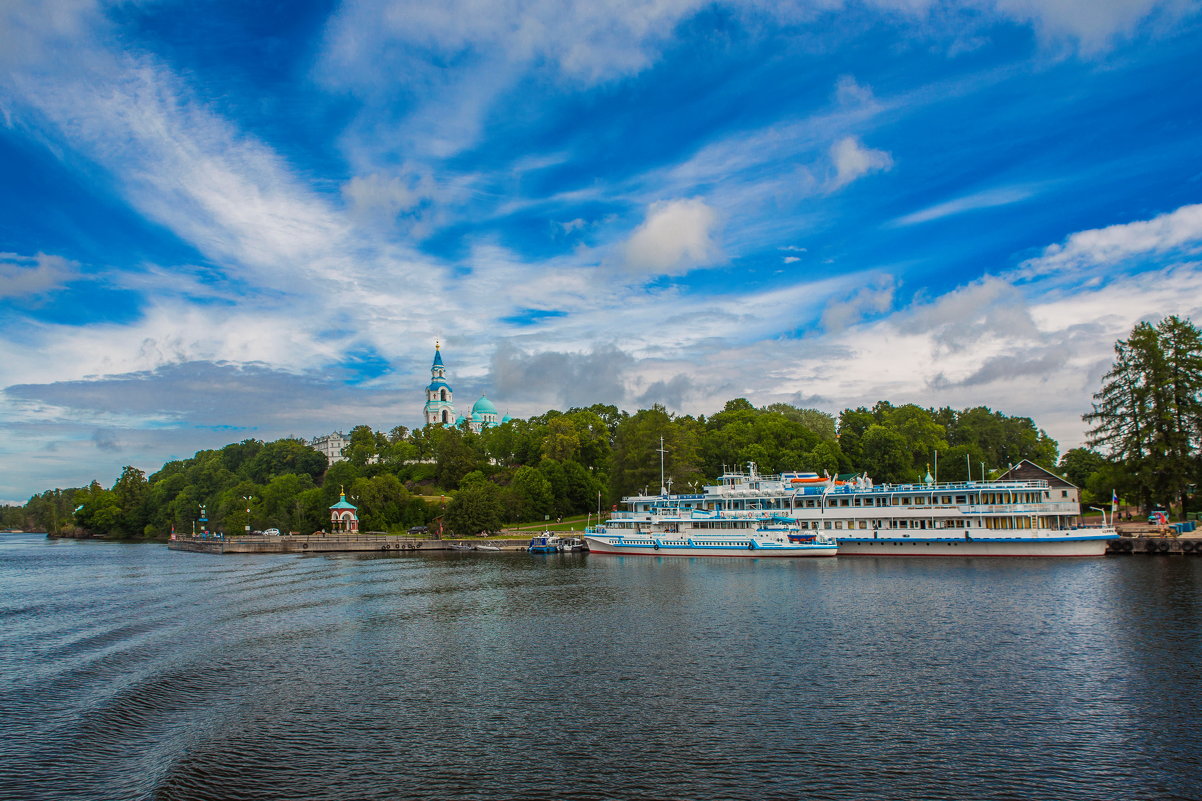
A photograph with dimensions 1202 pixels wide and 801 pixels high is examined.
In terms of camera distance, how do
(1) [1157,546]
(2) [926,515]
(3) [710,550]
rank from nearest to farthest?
(1) [1157,546] → (2) [926,515] → (3) [710,550]

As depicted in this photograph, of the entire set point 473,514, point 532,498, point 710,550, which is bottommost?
point 710,550

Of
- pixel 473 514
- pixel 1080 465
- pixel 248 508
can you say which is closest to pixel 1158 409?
pixel 1080 465

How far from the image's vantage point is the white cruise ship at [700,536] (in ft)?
234

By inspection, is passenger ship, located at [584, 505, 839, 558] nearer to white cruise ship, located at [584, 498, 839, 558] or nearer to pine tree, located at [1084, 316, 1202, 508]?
white cruise ship, located at [584, 498, 839, 558]

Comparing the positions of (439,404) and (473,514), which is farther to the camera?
(439,404)

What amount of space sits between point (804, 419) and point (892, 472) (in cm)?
3754

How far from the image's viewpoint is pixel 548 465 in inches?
4552

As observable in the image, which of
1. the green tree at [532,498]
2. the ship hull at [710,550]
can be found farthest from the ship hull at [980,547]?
the green tree at [532,498]

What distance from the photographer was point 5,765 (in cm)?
2003

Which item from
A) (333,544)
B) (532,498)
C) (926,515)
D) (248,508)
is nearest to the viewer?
(926,515)

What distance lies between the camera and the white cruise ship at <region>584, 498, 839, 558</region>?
71188mm

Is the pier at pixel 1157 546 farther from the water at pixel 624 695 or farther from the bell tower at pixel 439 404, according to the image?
the bell tower at pixel 439 404

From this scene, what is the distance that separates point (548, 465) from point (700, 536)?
43.0 m

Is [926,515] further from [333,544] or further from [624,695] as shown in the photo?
Result: [333,544]
